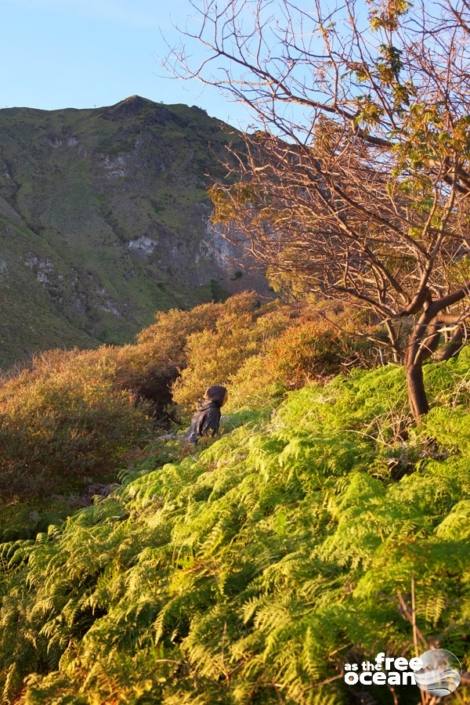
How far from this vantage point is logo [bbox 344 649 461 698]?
2869 millimetres

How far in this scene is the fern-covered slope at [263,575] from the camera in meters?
3.27

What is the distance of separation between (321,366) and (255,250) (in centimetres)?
683

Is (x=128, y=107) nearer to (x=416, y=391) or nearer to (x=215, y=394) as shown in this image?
(x=215, y=394)

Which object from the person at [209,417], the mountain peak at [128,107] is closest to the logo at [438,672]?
the person at [209,417]

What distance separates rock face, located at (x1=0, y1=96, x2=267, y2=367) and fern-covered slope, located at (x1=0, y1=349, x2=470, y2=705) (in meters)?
41.5

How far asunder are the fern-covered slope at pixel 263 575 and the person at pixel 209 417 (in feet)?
9.30

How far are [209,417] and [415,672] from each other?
7.17 meters

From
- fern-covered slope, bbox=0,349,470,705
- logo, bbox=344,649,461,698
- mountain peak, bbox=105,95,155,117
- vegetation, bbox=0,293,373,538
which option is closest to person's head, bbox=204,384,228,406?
vegetation, bbox=0,293,373,538

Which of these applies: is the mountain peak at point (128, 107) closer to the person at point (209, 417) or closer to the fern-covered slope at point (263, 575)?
the person at point (209, 417)

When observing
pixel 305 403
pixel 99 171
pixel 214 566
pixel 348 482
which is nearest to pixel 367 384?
pixel 305 403

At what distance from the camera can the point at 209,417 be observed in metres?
10.0

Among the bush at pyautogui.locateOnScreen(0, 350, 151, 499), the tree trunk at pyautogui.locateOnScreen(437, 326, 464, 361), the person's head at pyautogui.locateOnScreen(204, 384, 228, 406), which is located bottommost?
the bush at pyautogui.locateOnScreen(0, 350, 151, 499)

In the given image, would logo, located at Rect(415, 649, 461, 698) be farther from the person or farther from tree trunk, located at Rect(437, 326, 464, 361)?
the person

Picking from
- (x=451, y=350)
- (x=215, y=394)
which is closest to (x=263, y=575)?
(x=451, y=350)
